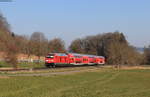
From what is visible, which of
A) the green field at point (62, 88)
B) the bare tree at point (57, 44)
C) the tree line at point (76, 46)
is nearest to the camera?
the green field at point (62, 88)

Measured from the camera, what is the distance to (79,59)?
256ft

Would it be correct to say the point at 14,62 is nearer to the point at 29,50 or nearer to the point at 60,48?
the point at 29,50

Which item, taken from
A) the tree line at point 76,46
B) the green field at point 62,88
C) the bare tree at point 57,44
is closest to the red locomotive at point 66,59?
the tree line at point 76,46

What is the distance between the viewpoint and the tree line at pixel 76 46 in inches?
2527

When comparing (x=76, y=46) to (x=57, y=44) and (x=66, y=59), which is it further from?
(x=66, y=59)

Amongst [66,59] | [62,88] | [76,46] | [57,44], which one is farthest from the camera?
[76,46]

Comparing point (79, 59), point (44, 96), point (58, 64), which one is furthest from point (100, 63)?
point (44, 96)

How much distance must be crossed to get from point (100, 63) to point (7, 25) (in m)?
35.0

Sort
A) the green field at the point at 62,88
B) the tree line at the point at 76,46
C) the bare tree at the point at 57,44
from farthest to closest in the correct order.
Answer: the bare tree at the point at 57,44 < the tree line at the point at 76,46 < the green field at the point at 62,88

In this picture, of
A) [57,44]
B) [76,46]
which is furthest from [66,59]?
[76,46]

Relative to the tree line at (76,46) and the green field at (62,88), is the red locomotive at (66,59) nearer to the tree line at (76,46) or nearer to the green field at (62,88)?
the tree line at (76,46)

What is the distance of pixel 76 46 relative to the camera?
15225cm

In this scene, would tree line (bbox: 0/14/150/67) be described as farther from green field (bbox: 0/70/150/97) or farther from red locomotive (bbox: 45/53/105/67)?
green field (bbox: 0/70/150/97)

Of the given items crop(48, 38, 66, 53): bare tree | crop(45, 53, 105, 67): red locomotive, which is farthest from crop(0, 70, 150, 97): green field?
crop(48, 38, 66, 53): bare tree
